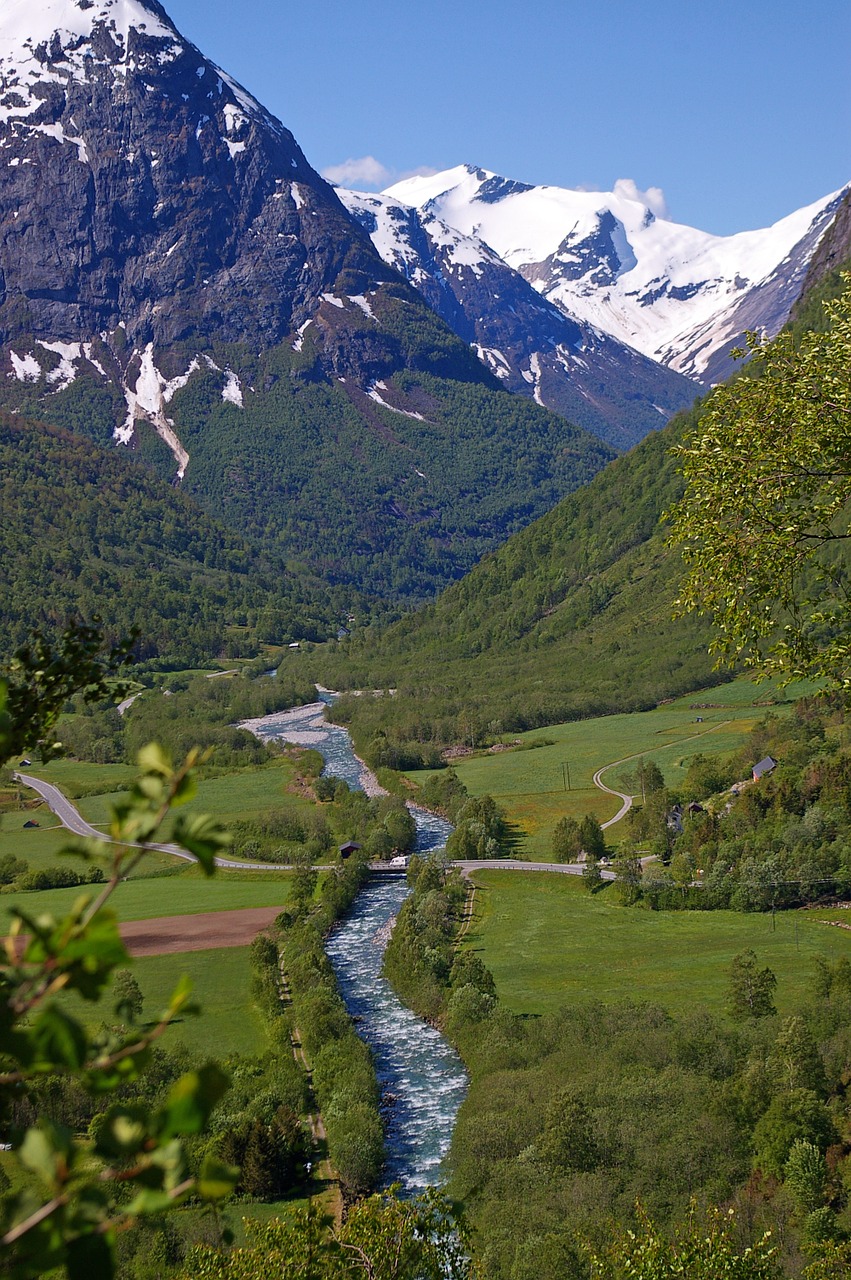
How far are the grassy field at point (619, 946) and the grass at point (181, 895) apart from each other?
19.8 meters

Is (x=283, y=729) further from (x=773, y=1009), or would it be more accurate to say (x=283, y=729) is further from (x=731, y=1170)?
(x=731, y=1170)

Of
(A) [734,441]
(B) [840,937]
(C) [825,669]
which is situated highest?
(A) [734,441]

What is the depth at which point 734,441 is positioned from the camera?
1770cm

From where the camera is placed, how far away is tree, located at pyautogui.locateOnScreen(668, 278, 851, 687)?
675 inches

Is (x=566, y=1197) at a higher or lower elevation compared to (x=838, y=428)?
lower

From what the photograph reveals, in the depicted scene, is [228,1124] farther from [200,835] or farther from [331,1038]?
[200,835]


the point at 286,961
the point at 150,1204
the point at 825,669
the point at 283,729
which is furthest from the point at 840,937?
the point at 283,729

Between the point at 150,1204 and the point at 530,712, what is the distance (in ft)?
596

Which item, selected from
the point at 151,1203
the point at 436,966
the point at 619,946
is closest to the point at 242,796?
the point at 619,946

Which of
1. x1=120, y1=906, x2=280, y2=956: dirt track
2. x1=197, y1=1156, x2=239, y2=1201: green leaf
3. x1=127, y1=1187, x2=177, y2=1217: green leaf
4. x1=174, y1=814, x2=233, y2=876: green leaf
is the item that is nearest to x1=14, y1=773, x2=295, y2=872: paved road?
x1=120, y1=906, x2=280, y2=956: dirt track

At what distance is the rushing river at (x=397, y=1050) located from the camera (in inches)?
2138

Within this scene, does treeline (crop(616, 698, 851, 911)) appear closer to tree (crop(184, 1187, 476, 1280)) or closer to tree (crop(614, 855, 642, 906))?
tree (crop(614, 855, 642, 906))

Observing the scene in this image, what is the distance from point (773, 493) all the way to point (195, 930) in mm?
84270

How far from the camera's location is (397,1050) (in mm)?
67500
